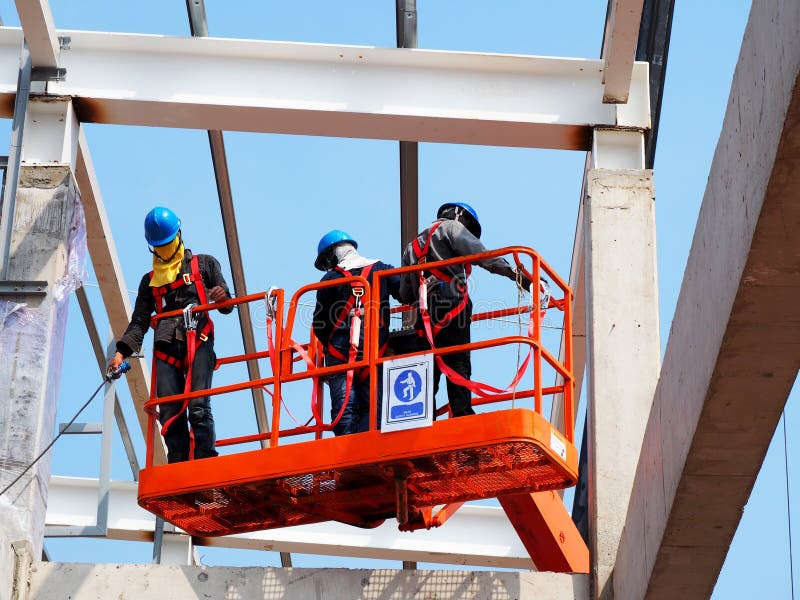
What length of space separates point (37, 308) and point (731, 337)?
6731mm

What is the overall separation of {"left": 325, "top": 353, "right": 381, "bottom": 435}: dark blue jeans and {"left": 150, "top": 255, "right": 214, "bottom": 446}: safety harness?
3.68 ft

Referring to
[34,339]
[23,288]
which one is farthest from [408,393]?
[23,288]

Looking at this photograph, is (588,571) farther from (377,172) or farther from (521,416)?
(377,172)

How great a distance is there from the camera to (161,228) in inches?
420

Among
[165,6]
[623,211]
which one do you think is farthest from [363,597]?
[165,6]

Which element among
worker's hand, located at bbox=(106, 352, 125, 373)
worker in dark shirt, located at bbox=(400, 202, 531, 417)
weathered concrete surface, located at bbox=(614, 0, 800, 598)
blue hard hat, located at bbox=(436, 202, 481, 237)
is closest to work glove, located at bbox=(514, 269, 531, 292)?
worker in dark shirt, located at bbox=(400, 202, 531, 417)

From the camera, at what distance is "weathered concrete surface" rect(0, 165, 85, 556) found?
10641 mm

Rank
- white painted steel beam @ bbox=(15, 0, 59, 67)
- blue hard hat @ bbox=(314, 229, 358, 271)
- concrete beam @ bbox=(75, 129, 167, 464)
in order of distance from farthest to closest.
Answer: concrete beam @ bbox=(75, 129, 167, 464) → white painted steel beam @ bbox=(15, 0, 59, 67) → blue hard hat @ bbox=(314, 229, 358, 271)

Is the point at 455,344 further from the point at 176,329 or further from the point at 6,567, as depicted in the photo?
the point at 6,567

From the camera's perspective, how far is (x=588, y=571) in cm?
1046

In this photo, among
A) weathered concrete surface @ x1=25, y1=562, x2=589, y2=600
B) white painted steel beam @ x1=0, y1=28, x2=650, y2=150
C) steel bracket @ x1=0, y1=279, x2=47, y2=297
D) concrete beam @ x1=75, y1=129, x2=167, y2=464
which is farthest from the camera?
concrete beam @ x1=75, y1=129, x2=167, y2=464

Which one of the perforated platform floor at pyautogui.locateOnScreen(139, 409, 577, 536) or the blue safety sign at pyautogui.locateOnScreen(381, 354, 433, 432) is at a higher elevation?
the blue safety sign at pyautogui.locateOnScreen(381, 354, 433, 432)

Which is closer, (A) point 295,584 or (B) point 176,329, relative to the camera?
(A) point 295,584

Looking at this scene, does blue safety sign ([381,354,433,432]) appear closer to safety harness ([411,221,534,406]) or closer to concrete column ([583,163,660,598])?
safety harness ([411,221,534,406])
